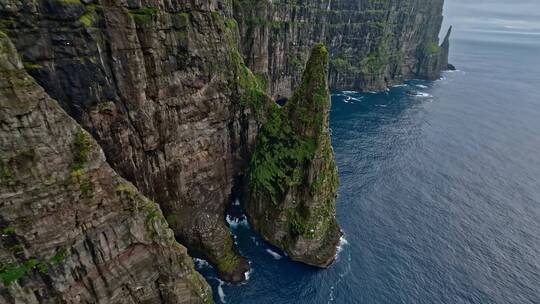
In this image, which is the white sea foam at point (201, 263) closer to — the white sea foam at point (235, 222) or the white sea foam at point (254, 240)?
the white sea foam at point (254, 240)

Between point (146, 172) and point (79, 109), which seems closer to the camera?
point (79, 109)

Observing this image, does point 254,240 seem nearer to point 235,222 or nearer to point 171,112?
point 235,222

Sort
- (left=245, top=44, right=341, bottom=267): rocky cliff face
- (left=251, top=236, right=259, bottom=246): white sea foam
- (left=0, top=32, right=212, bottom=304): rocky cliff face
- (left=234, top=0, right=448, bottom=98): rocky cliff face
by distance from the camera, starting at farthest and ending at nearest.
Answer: (left=234, top=0, right=448, bottom=98): rocky cliff face < (left=251, top=236, right=259, bottom=246): white sea foam < (left=245, top=44, right=341, bottom=267): rocky cliff face < (left=0, top=32, right=212, bottom=304): rocky cliff face

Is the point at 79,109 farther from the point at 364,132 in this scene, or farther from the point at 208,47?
the point at 364,132

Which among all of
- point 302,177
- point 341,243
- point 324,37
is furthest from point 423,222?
point 324,37

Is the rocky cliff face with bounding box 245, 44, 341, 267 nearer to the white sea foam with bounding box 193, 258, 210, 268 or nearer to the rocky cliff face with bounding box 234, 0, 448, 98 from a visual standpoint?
the white sea foam with bounding box 193, 258, 210, 268

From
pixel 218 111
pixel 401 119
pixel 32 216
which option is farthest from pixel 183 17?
pixel 401 119

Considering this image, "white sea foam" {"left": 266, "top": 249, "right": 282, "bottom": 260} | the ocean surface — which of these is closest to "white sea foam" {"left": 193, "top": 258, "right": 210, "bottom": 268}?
the ocean surface

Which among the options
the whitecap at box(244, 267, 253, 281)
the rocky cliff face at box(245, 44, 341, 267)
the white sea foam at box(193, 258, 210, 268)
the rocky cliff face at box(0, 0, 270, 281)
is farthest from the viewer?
the rocky cliff face at box(245, 44, 341, 267)
